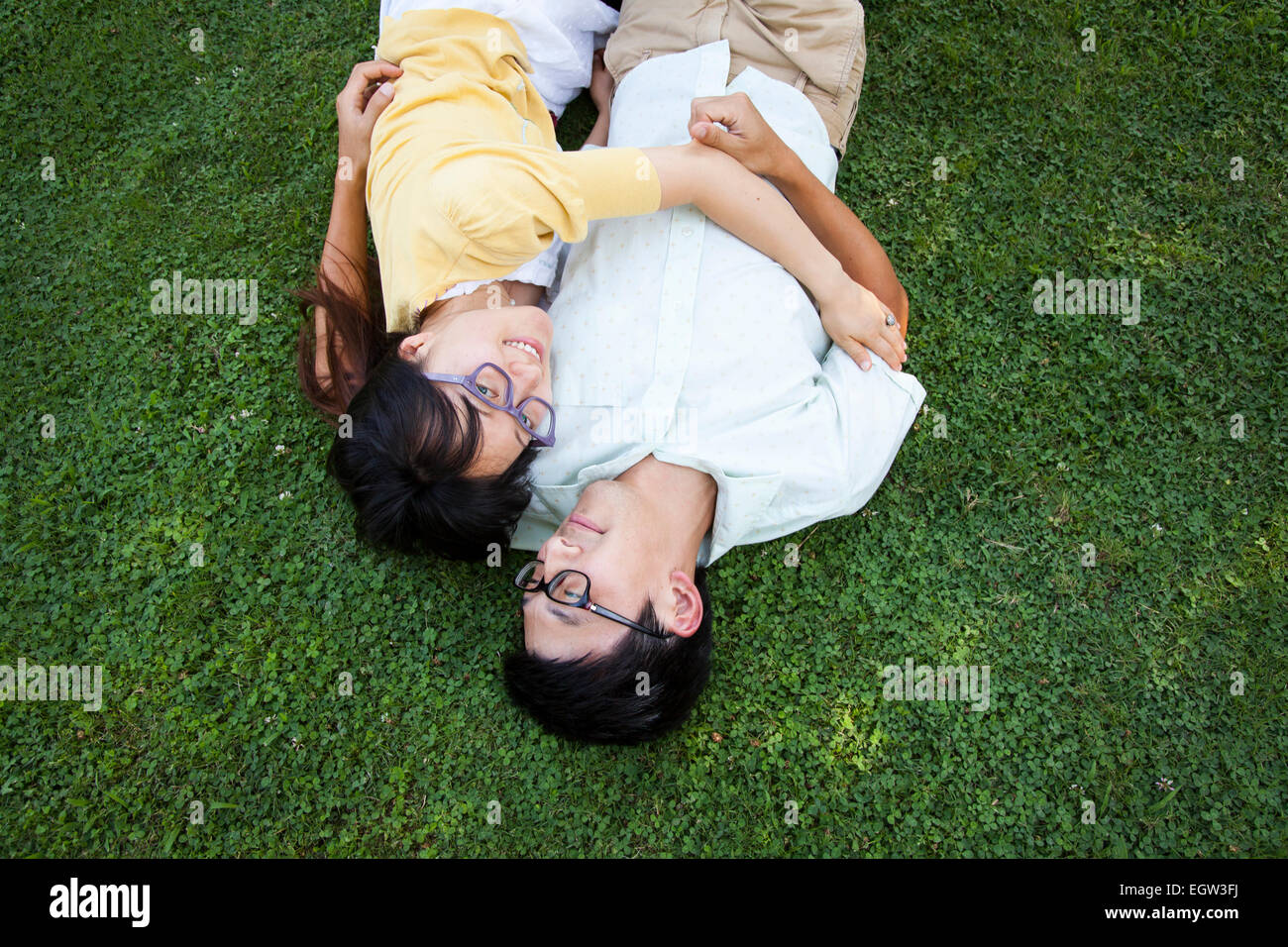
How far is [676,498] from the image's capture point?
9.68ft

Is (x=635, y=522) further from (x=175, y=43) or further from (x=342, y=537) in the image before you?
(x=175, y=43)

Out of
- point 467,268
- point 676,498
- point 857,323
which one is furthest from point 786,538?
point 467,268

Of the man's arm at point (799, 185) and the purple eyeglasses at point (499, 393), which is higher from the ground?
the man's arm at point (799, 185)

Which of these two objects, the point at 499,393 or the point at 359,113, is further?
the point at 359,113

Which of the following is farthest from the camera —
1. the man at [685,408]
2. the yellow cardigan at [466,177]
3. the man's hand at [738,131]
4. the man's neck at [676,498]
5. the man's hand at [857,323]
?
the man's hand at [857,323]

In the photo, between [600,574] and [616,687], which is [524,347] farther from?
[616,687]

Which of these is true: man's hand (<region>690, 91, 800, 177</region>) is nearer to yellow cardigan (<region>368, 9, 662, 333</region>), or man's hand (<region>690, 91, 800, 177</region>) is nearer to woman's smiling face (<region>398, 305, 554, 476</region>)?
yellow cardigan (<region>368, 9, 662, 333</region>)

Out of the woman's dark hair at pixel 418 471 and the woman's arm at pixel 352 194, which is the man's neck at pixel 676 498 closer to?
the woman's dark hair at pixel 418 471

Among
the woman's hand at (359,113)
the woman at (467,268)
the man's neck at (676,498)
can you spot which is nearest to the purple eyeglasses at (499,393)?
the woman at (467,268)

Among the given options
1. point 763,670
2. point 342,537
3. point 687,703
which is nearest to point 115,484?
point 342,537

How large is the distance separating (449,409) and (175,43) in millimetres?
3134

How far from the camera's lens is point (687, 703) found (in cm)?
301

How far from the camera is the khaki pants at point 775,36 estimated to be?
3469mm

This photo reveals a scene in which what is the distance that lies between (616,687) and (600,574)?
400mm
